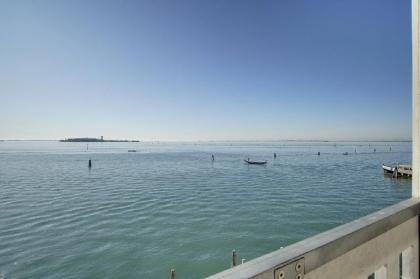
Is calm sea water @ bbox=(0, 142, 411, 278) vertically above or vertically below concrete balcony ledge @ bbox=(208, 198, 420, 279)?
below

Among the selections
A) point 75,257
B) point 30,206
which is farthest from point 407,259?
point 30,206

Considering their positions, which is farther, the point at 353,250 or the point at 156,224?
the point at 156,224

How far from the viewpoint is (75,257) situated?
10.7m

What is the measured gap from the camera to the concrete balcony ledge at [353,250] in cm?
102

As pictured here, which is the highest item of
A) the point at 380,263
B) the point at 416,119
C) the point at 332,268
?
the point at 416,119

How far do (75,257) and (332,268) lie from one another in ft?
40.5

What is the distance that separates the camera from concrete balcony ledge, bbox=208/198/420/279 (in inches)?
40.3

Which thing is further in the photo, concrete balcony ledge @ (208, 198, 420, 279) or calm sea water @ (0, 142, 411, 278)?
calm sea water @ (0, 142, 411, 278)

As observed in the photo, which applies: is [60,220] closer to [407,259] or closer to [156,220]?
[156,220]

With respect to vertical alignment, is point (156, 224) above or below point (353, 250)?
below

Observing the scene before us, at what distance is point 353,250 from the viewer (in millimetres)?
1392

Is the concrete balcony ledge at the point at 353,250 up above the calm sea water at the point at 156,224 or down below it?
above

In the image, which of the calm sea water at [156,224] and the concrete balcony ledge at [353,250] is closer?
the concrete balcony ledge at [353,250]

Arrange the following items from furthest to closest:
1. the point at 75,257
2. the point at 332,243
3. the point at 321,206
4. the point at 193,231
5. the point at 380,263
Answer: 1. the point at 321,206
2. the point at 193,231
3. the point at 75,257
4. the point at 380,263
5. the point at 332,243
